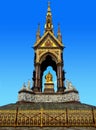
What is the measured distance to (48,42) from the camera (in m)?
38.7

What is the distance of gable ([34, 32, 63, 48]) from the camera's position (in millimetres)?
38219

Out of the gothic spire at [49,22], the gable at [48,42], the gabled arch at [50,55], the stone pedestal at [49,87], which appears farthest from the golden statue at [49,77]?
the gothic spire at [49,22]

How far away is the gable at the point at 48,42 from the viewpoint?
1505 inches

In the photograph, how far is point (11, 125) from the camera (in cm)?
2067

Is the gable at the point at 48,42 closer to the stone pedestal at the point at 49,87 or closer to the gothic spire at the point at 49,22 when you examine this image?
the gothic spire at the point at 49,22

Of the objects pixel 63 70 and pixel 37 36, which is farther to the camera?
pixel 37 36

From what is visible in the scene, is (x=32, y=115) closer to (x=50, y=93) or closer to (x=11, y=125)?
(x=11, y=125)

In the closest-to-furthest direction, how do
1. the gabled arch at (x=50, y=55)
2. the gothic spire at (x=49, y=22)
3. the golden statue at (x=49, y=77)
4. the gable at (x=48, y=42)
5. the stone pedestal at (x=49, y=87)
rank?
the stone pedestal at (x=49, y=87)
the golden statue at (x=49, y=77)
the gabled arch at (x=50, y=55)
the gable at (x=48, y=42)
the gothic spire at (x=49, y=22)

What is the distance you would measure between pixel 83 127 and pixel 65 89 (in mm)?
12999

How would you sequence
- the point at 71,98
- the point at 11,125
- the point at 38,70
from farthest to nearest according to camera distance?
1. the point at 38,70
2. the point at 71,98
3. the point at 11,125

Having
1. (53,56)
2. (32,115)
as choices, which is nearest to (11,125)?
(32,115)

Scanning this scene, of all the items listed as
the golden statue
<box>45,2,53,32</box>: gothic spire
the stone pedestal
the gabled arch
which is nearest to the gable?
the gabled arch

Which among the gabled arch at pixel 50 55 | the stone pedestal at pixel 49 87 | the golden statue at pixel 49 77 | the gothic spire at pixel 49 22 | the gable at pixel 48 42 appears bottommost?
the stone pedestal at pixel 49 87

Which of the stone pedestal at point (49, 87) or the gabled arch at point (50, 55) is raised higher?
the gabled arch at point (50, 55)
